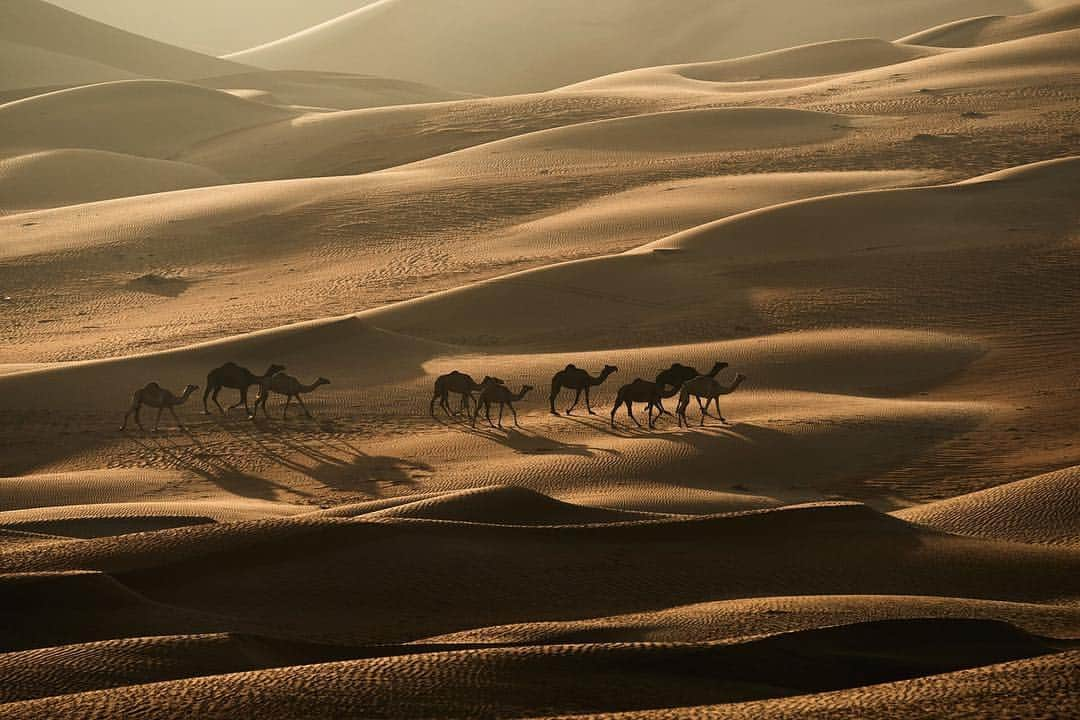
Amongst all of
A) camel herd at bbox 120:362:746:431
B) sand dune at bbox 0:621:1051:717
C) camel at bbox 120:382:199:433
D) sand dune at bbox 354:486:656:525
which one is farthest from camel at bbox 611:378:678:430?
sand dune at bbox 0:621:1051:717

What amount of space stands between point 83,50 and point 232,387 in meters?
70.2

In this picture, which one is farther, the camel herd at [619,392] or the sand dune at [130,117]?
the sand dune at [130,117]

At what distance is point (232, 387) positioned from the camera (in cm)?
1688

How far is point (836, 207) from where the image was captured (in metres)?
25.8

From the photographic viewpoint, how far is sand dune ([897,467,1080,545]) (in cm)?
1037

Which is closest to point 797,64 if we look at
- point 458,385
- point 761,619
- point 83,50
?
point 83,50

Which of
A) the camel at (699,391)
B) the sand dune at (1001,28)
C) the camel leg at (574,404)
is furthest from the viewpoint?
the sand dune at (1001,28)

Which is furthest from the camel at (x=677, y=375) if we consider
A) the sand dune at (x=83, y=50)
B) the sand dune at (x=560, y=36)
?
the sand dune at (x=560, y=36)

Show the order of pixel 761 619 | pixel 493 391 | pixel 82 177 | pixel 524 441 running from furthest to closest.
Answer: pixel 82 177, pixel 493 391, pixel 524 441, pixel 761 619

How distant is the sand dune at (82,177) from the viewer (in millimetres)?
39156

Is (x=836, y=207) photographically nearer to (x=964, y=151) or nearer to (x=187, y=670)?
(x=964, y=151)

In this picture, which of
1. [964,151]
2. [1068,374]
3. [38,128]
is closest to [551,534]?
[1068,374]

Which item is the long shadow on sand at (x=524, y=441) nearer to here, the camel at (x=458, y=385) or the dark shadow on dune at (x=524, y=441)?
the dark shadow on dune at (x=524, y=441)

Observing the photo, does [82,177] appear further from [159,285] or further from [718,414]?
[718,414]
